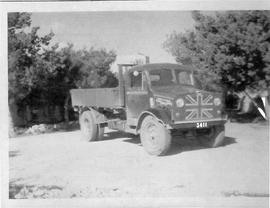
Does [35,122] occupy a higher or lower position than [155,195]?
higher

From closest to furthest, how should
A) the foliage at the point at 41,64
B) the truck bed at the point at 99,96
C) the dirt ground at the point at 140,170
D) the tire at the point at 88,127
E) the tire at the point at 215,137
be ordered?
the dirt ground at the point at 140,170, the foliage at the point at 41,64, the tire at the point at 215,137, the truck bed at the point at 99,96, the tire at the point at 88,127

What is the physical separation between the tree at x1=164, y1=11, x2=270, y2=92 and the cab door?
49 cm

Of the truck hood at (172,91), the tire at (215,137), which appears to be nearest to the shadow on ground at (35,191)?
the truck hood at (172,91)

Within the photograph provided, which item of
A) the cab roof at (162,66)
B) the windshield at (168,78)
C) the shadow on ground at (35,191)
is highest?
the cab roof at (162,66)

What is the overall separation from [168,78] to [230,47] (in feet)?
2.50

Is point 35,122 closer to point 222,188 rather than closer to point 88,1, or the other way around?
point 88,1

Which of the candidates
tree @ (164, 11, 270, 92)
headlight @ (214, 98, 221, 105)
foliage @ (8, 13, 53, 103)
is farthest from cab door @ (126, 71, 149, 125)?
foliage @ (8, 13, 53, 103)

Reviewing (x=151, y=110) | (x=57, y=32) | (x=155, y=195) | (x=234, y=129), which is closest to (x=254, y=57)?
(x=234, y=129)

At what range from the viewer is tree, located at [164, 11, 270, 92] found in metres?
4.75

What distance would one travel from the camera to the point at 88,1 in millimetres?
4738

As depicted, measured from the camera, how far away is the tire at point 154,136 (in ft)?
15.5

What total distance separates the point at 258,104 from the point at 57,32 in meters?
2.34

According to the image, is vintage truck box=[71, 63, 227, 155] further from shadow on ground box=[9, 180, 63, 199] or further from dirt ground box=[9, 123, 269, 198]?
shadow on ground box=[9, 180, 63, 199]

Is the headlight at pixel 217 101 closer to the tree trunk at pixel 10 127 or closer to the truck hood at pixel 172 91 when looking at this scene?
the truck hood at pixel 172 91
